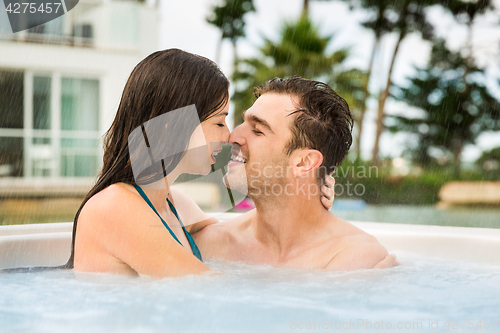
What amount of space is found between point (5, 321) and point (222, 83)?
1.13 metres

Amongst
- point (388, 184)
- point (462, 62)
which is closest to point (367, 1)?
point (462, 62)

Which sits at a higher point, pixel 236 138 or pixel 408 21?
pixel 408 21

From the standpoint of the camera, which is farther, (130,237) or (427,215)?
(427,215)

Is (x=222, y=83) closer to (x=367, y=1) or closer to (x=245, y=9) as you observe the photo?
(x=367, y=1)

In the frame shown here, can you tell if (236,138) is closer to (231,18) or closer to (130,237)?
(130,237)

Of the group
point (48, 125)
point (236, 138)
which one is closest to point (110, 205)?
point (236, 138)

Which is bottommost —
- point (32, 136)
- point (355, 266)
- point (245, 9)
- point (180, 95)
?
point (32, 136)

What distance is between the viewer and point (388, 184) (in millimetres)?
14219

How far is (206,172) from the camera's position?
2.08 meters

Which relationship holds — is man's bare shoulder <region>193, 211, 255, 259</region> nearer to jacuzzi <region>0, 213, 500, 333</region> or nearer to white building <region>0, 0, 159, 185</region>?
jacuzzi <region>0, 213, 500, 333</region>

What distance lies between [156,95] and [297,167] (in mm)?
813

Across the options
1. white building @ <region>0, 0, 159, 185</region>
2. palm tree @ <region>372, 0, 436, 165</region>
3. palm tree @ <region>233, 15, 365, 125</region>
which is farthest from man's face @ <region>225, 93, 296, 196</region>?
palm tree @ <region>372, 0, 436, 165</region>

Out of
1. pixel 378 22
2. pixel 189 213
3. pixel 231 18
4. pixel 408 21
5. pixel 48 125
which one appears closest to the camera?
pixel 189 213

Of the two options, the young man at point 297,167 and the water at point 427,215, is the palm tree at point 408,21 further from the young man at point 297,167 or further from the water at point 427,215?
the young man at point 297,167
